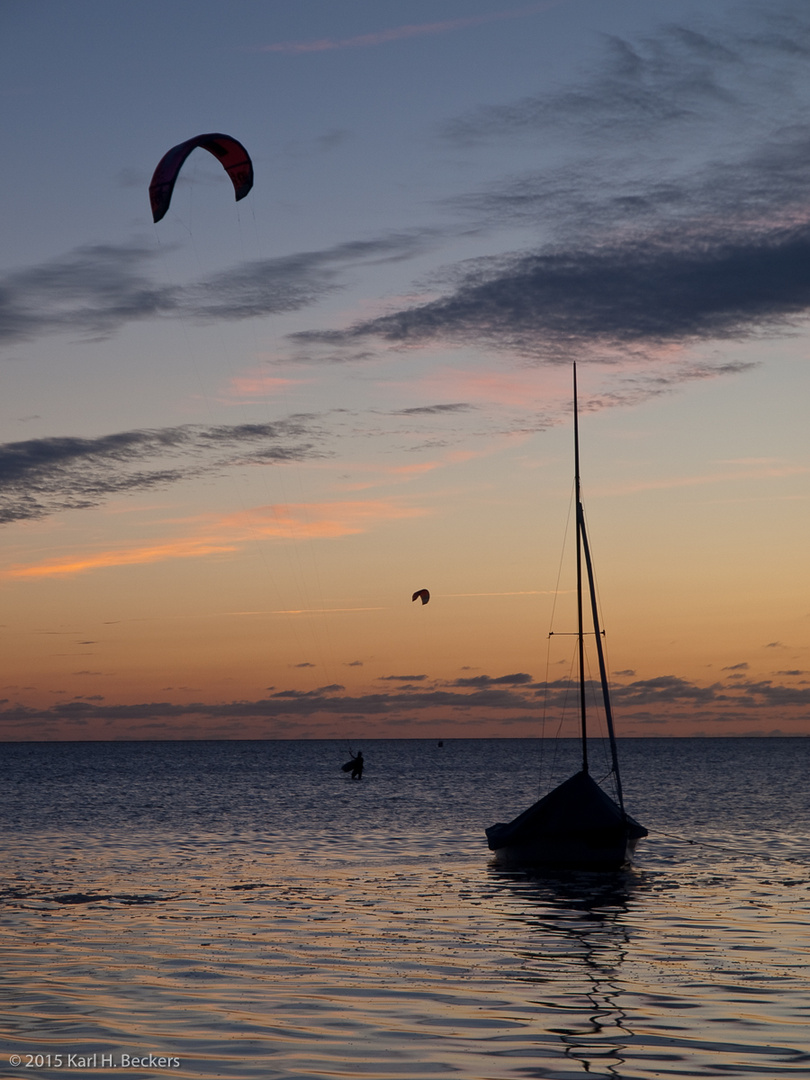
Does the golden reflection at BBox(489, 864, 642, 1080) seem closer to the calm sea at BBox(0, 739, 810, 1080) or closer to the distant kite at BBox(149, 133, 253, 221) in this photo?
the calm sea at BBox(0, 739, 810, 1080)

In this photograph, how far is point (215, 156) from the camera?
26391 millimetres

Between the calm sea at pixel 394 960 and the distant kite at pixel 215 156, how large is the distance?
14496mm

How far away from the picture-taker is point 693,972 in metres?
16.9

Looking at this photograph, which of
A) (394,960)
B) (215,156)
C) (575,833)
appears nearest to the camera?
(394,960)

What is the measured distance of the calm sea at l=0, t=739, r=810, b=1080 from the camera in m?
12.5

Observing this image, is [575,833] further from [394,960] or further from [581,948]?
[394,960]

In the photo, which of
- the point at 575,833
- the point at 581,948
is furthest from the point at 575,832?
the point at 581,948

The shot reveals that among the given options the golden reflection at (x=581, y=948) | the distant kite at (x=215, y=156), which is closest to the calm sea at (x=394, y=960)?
the golden reflection at (x=581, y=948)

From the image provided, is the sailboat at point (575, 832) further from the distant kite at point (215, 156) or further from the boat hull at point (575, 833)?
the distant kite at point (215, 156)

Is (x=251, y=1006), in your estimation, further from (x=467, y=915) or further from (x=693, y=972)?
(x=467, y=915)

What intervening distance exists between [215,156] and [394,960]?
1818cm

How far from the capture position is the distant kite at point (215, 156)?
24547mm

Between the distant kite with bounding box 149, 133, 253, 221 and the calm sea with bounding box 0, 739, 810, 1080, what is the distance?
14.5m

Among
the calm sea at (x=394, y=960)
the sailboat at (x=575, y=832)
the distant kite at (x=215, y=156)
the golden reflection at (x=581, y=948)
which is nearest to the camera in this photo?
the calm sea at (x=394, y=960)
